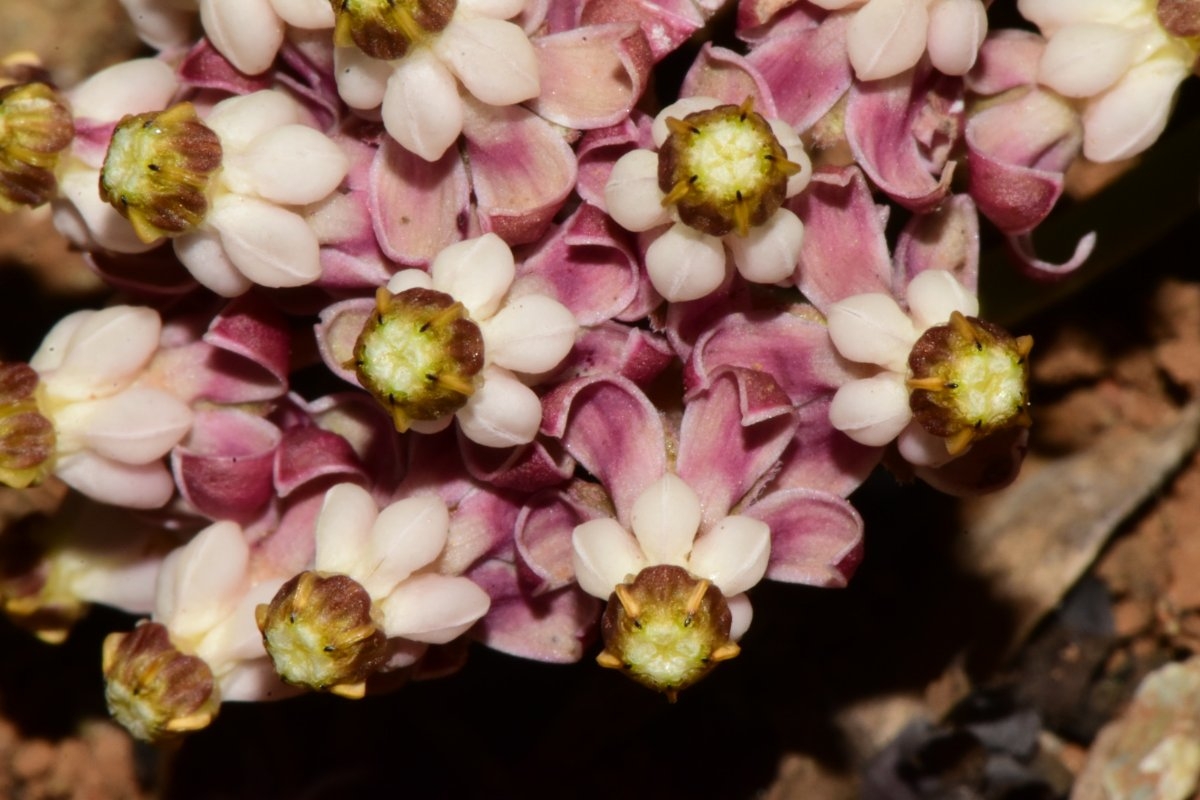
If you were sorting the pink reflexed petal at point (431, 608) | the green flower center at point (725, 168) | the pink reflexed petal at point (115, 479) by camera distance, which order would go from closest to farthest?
the green flower center at point (725, 168) → the pink reflexed petal at point (431, 608) → the pink reflexed petal at point (115, 479)

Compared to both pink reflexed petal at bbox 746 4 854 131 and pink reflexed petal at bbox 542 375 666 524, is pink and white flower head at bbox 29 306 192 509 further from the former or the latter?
pink reflexed petal at bbox 746 4 854 131

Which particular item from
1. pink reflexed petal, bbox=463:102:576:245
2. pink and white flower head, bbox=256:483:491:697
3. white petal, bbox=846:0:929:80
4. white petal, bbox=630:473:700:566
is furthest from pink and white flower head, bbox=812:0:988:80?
pink and white flower head, bbox=256:483:491:697

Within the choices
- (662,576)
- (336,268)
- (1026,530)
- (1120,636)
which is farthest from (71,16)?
(1120,636)

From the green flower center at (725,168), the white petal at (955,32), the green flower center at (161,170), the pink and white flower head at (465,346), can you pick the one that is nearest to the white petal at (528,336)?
the pink and white flower head at (465,346)

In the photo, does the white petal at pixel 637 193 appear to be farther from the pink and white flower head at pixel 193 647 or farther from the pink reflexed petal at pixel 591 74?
the pink and white flower head at pixel 193 647

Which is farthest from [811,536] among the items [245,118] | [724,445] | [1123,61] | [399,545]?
[245,118]

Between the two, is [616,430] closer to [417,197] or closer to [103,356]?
[417,197]

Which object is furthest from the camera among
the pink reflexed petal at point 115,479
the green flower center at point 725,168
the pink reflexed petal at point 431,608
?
the pink reflexed petal at point 115,479

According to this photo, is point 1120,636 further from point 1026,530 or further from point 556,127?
point 556,127
